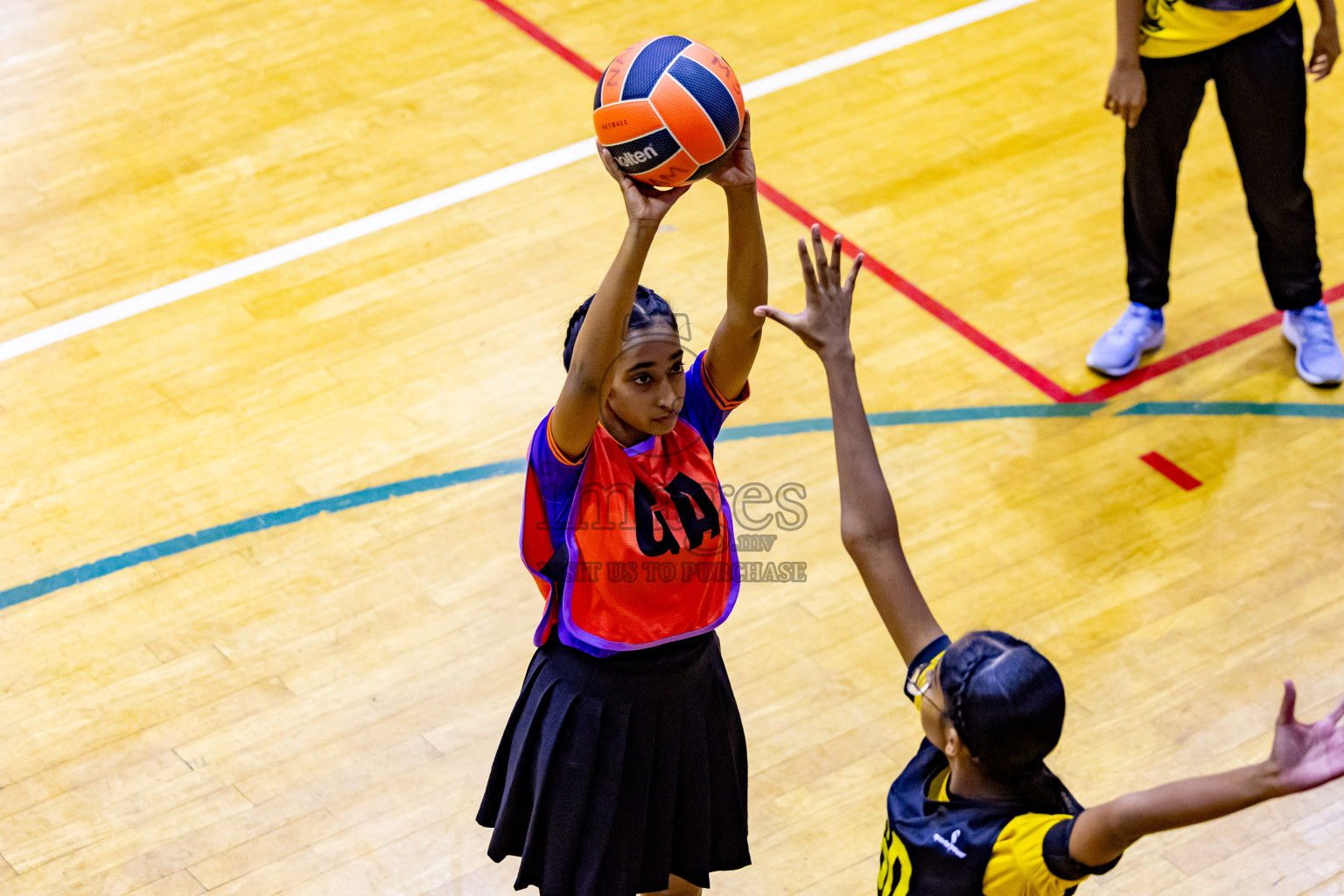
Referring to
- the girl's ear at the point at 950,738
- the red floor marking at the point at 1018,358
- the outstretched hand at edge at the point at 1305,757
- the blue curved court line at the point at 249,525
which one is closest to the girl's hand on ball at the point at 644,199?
the girl's ear at the point at 950,738

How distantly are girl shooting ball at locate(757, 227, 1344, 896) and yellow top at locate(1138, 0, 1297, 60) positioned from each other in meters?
2.92

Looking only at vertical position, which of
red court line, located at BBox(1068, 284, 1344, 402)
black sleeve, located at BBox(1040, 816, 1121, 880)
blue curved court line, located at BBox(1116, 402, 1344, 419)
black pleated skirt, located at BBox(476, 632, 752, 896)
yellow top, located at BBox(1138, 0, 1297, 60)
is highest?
black sleeve, located at BBox(1040, 816, 1121, 880)

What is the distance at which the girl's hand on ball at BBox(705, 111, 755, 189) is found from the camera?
9.31 ft

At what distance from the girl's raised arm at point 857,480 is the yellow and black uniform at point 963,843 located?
8cm

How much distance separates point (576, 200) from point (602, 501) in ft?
11.0

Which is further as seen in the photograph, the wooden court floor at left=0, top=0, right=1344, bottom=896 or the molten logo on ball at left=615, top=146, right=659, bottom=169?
the wooden court floor at left=0, top=0, right=1344, bottom=896

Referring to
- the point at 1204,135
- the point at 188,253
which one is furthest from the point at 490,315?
the point at 1204,135

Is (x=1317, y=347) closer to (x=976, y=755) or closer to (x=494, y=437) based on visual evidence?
(x=494, y=437)

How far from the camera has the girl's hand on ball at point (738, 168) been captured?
2.84m

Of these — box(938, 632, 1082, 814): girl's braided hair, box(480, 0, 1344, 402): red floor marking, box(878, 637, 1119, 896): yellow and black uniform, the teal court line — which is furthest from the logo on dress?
box(480, 0, 1344, 402): red floor marking

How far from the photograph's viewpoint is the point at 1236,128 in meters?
5.02

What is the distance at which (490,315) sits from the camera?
17.8ft

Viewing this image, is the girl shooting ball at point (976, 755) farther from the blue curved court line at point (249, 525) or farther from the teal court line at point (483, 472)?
the teal court line at point (483, 472)

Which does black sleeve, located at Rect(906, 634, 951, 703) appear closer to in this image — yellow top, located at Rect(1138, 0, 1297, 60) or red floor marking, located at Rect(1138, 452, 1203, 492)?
red floor marking, located at Rect(1138, 452, 1203, 492)
